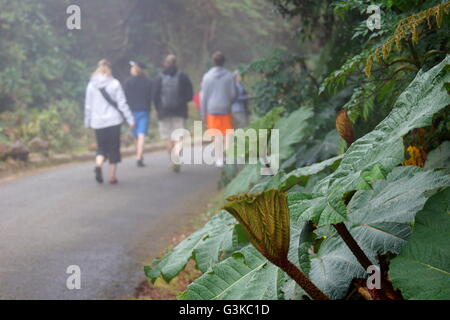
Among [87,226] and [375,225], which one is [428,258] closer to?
[375,225]

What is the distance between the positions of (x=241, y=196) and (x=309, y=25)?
429 cm

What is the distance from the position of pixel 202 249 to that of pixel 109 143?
22.2 feet

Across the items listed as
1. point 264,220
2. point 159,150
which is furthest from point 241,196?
point 159,150

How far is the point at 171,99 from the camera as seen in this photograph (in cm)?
1019

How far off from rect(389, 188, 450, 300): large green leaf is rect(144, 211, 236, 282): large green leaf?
30.0 inches

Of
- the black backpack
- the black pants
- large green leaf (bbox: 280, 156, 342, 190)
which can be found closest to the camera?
large green leaf (bbox: 280, 156, 342, 190)

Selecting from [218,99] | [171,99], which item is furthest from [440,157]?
[171,99]

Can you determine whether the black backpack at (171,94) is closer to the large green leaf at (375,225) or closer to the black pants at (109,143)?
the black pants at (109,143)

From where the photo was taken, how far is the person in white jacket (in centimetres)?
844

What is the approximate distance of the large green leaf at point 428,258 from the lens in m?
1.21

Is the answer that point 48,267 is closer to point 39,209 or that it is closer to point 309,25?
point 39,209

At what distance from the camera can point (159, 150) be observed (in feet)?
49.2

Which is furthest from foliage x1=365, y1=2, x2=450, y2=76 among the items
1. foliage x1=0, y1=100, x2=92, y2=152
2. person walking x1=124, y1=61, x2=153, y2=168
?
foliage x1=0, y1=100, x2=92, y2=152

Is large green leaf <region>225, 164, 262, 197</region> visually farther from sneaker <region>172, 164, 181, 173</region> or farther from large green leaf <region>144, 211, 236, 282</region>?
sneaker <region>172, 164, 181, 173</region>
